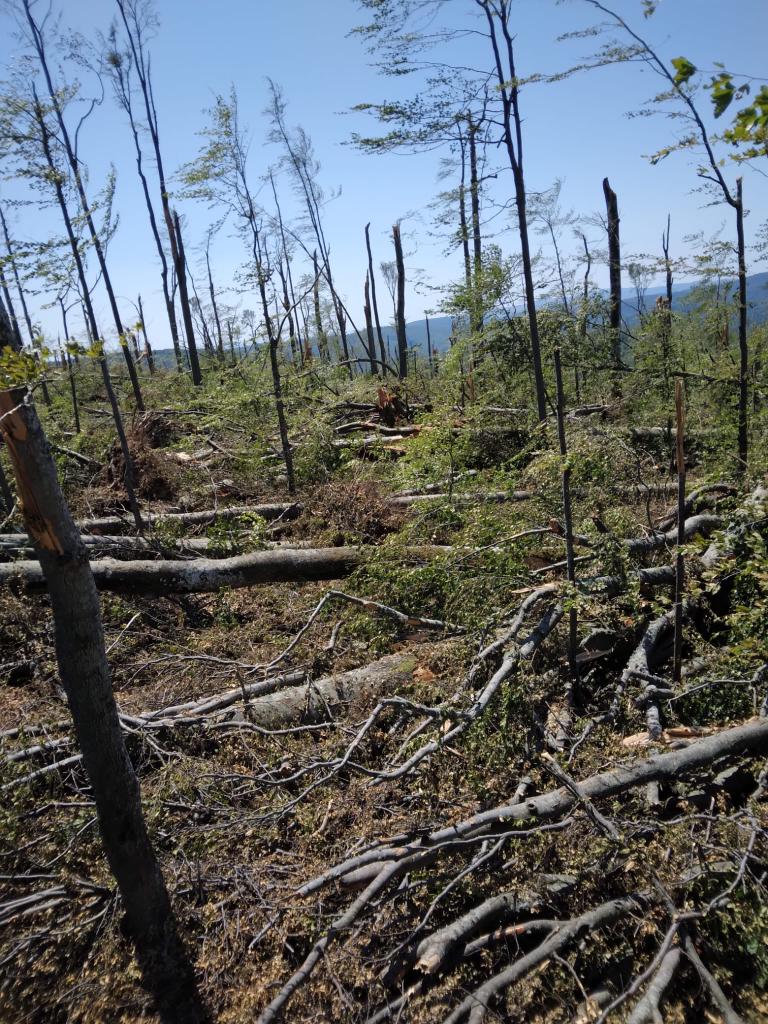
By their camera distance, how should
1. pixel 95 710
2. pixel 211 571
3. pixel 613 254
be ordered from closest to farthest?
1. pixel 95 710
2. pixel 211 571
3. pixel 613 254

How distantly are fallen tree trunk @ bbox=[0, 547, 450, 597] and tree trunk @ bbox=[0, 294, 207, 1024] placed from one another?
308cm

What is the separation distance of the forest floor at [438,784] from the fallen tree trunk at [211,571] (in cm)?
11

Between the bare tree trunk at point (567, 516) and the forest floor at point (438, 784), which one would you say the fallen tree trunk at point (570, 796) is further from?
the bare tree trunk at point (567, 516)

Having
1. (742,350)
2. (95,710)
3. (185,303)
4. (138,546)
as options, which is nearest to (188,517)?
(138,546)

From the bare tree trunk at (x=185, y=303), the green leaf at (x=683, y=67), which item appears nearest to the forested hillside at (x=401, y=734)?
the green leaf at (x=683, y=67)

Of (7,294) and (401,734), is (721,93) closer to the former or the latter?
(401,734)

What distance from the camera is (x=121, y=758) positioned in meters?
2.29

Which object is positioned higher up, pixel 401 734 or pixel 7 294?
pixel 7 294

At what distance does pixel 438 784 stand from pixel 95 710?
1.88 metres

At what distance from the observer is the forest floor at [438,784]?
2336 mm

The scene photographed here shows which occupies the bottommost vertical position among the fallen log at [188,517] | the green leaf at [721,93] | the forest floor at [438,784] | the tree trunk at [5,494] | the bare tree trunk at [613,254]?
the forest floor at [438,784]

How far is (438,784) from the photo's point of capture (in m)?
3.25

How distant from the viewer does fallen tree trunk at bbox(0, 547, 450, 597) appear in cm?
519

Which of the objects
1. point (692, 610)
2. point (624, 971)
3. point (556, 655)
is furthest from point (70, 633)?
point (692, 610)
